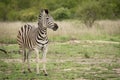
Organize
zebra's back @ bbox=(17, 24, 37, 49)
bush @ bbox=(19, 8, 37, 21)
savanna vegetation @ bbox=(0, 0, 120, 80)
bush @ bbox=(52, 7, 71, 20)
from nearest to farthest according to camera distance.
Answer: savanna vegetation @ bbox=(0, 0, 120, 80), zebra's back @ bbox=(17, 24, 37, 49), bush @ bbox=(52, 7, 71, 20), bush @ bbox=(19, 8, 37, 21)

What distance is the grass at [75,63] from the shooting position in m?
10.8

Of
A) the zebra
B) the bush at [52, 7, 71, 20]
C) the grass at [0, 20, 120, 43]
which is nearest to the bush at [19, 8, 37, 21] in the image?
the bush at [52, 7, 71, 20]

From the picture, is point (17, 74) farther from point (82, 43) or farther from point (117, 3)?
point (117, 3)

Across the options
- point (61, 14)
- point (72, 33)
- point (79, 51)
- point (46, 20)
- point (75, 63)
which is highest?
point (61, 14)

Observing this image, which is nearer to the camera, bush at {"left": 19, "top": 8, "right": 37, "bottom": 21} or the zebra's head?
the zebra's head

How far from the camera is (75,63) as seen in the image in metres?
13.4

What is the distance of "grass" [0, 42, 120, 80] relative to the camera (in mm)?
10820

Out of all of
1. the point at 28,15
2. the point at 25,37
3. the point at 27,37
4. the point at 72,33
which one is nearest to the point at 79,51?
the point at 25,37

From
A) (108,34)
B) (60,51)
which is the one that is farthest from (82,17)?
(60,51)

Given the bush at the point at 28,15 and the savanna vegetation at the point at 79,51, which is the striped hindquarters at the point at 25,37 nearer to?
the savanna vegetation at the point at 79,51

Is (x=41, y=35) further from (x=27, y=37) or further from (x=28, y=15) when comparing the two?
(x=28, y=15)

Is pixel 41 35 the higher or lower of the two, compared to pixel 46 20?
lower

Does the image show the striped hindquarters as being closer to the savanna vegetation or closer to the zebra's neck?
the zebra's neck

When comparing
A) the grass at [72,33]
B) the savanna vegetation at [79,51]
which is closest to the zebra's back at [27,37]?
the savanna vegetation at [79,51]
